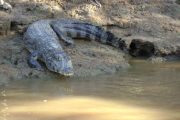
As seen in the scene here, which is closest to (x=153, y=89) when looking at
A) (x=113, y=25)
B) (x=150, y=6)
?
(x=113, y=25)

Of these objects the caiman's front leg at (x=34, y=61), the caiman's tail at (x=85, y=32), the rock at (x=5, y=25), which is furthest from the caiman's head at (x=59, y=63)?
the caiman's tail at (x=85, y=32)

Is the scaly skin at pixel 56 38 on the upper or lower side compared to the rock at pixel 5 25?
lower

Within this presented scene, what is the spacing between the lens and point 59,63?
9.10 m

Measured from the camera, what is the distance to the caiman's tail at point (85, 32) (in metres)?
11.0

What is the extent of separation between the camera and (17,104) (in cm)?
700

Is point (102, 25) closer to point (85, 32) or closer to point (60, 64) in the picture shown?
point (85, 32)

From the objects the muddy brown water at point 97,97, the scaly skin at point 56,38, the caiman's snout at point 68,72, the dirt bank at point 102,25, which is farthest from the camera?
the dirt bank at point 102,25

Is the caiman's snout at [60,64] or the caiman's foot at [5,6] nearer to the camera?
the caiman's snout at [60,64]

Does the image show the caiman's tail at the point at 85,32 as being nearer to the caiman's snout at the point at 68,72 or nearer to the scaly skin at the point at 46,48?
the scaly skin at the point at 46,48

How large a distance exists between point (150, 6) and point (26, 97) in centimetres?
724

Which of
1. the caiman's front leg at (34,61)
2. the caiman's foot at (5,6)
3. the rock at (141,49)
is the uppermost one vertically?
the caiman's foot at (5,6)

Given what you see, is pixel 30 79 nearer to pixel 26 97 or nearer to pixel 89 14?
pixel 26 97

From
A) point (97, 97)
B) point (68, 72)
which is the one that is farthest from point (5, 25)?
point (97, 97)

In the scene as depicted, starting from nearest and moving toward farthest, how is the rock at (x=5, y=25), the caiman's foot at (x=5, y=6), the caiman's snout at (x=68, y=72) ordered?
the caiman's snout at (x=68, y=72) → the rock at (x=5, y=25) → the caiman's foot at (x=5, y=6)
